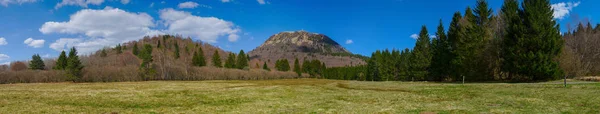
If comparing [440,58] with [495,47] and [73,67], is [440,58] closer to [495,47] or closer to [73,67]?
[495,47]

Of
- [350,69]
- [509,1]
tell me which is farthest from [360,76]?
[509,1]

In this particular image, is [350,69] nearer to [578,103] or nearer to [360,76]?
[360,76]

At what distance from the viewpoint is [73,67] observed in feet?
332

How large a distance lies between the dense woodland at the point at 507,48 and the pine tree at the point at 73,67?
99412 millimetres

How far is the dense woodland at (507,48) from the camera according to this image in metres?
50.7

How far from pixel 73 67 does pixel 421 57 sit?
10171 cm

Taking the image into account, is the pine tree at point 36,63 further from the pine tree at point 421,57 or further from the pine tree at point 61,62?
the pine tree at point 421,57

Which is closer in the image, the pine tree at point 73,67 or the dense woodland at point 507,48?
the dense woodland at point 507,48

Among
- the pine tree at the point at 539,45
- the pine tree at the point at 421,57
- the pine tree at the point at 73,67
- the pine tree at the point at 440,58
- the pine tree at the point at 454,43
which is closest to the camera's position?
the pine tree at the point at 539,45

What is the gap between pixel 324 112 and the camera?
20156mm

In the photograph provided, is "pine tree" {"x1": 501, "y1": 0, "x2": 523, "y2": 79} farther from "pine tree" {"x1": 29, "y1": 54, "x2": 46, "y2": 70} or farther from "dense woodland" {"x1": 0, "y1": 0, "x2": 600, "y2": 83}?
"pine tree" {"x1": 29, "y1": 54, "x2": 46, "y2": 70}

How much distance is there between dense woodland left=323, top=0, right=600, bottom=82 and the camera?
50.7m

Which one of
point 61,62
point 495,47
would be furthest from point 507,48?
point 61,62

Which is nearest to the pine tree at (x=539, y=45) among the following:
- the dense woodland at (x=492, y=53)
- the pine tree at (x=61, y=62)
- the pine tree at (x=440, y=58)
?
the dense woodland at (x=492, y=53)
